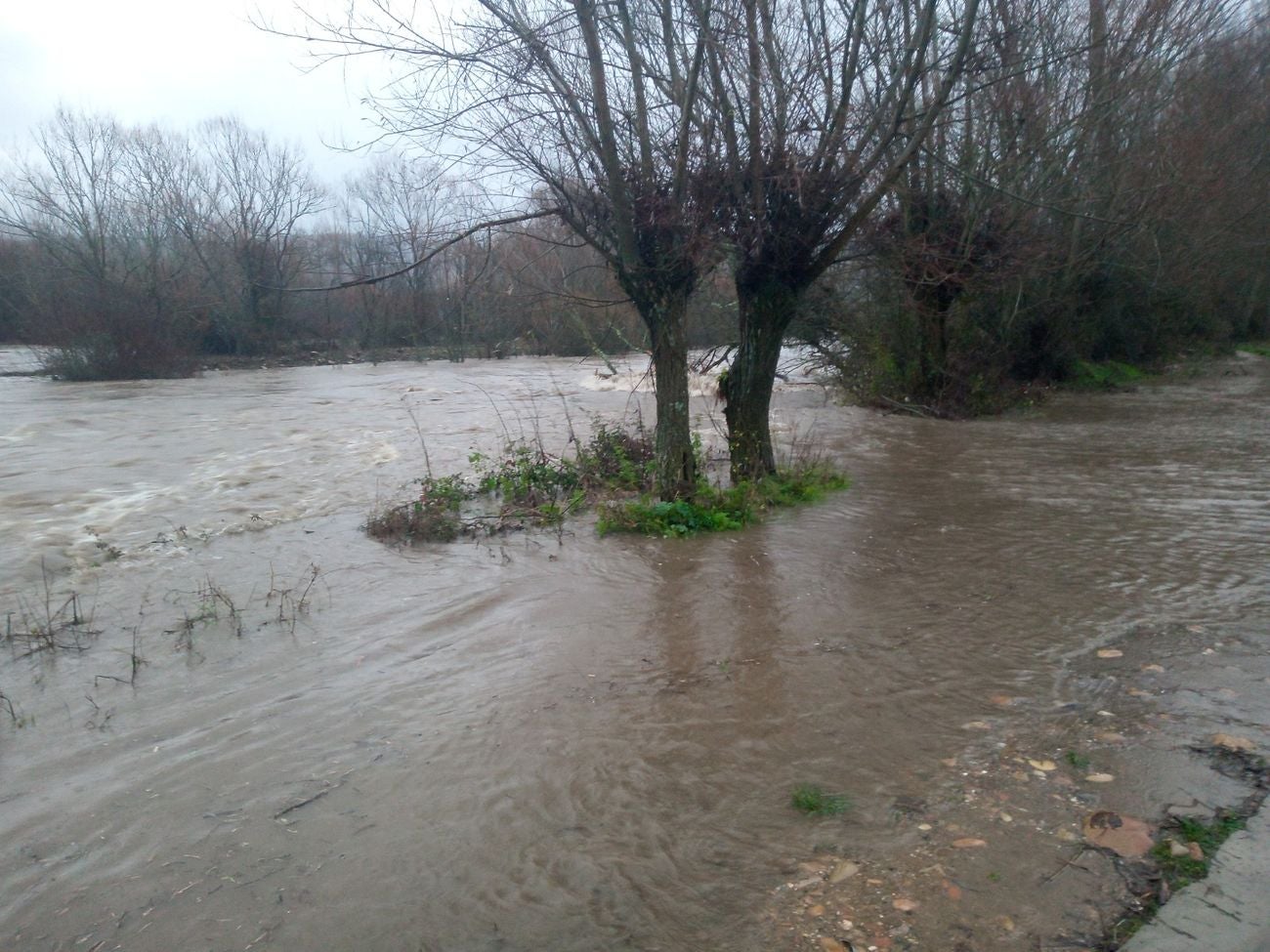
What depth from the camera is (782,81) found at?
32.8 feet

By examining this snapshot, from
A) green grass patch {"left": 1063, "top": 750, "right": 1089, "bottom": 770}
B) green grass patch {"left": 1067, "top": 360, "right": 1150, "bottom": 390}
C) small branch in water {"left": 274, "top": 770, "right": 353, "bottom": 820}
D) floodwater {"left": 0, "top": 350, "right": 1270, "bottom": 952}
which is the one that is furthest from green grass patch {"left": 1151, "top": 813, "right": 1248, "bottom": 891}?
green grass patch {"left": 1067, "top": 360, "right": 1150, "bottom": 390}

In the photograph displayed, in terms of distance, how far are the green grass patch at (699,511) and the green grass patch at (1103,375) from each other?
1659 centimetres

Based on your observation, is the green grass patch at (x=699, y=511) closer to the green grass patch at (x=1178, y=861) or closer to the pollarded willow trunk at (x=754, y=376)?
the pollarded willow trunk at (x=754, y=376)

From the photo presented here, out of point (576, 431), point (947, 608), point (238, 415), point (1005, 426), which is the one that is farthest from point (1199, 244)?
point (238, 415)

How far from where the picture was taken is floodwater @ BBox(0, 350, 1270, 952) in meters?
3.76

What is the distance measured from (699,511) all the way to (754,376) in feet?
7.09

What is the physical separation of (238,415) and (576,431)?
8177mm

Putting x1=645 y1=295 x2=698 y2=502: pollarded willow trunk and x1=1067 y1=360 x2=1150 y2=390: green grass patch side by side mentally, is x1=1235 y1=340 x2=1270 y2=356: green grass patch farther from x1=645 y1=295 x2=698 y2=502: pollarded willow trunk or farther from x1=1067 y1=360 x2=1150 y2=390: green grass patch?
x1=645 y1=295 x2=698 y2=502: pollarded willow trunk

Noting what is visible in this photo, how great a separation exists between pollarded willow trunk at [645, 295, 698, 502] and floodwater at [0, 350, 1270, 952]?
98cm

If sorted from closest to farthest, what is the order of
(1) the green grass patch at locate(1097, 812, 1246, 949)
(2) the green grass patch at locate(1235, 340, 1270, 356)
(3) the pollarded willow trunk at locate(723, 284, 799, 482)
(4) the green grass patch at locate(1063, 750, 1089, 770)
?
(1) the green grass patch at locate(1097, 812, 1246, 949)
(4) the green grass patch at locate(1063, 750, 1089, 770)
(3) the pollarded willow trunk at locate(723, 284, 799, 482)
(2) the green grass patch at locate(1235, 340, 1270, 356)

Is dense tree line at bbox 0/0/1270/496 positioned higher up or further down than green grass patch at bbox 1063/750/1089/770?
higher up

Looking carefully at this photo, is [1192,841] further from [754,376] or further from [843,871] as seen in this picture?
[754,376]

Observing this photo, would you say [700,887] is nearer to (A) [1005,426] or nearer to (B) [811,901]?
(B) [811,901]

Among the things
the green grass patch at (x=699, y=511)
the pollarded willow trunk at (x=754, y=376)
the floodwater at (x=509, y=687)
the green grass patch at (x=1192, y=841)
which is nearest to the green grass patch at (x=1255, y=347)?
the floodwater at (x=509, y=687)
